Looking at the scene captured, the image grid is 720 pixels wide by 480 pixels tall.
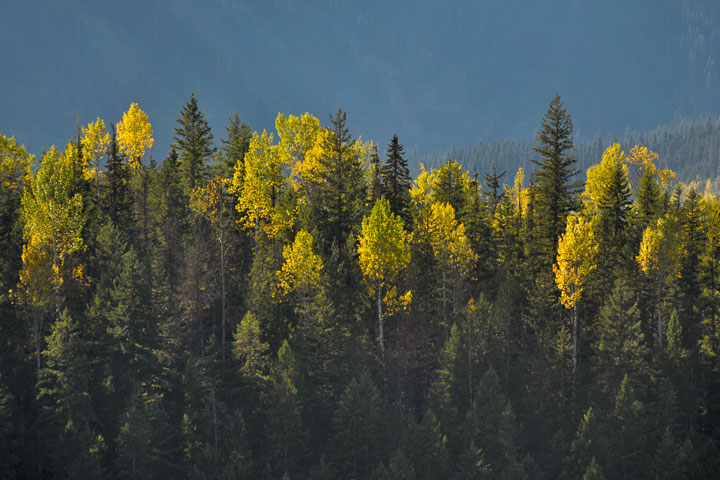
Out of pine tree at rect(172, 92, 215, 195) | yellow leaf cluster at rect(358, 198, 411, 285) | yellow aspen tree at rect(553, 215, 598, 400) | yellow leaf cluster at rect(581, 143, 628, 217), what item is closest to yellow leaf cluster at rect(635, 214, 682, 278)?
yellow aspen tree at rect(553, 215, 598, 400)

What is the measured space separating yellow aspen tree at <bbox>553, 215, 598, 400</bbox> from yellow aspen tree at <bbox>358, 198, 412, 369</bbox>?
561 inches

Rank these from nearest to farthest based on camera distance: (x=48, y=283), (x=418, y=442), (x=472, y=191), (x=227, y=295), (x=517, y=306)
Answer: (x=48, y=283) → (x=418, y=442) → (x=227, y=295) → (x=517, y=306) → (x=472, y=191)

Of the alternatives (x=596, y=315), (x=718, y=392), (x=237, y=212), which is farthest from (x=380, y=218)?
(x=718, y=392)

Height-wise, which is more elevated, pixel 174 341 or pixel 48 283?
pixel 48 283

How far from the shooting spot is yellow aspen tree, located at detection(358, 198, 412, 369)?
205 ft

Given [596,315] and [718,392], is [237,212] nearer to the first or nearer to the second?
[596,315]

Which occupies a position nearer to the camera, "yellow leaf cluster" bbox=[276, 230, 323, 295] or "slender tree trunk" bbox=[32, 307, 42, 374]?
"slender tree trunk" bbox=[32, 307, 42, 374]

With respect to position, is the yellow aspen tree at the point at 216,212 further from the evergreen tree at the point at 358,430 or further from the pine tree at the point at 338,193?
the evergreen tree at the point at 358,430

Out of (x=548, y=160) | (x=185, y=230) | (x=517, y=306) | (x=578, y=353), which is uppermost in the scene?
(x=548, y=160)

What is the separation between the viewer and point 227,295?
65500mm

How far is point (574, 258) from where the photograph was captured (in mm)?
62688

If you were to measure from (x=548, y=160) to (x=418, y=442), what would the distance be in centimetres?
3056

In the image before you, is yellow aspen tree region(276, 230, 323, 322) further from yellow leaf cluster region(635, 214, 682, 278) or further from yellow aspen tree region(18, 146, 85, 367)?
yellow leaf cluster region(635, 214, 682, 278)

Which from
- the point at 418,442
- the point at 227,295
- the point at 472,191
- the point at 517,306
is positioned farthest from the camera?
the point at 472,191
